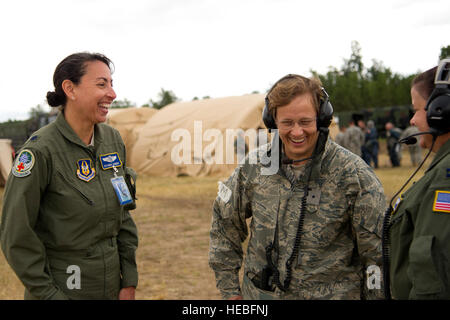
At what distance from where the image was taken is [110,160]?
267cm

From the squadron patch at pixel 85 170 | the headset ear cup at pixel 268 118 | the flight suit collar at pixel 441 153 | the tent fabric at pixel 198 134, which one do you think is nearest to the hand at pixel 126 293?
the squadron patch at pixel 85 170

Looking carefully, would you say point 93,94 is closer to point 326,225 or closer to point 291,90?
point 291,90

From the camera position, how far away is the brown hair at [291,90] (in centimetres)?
223

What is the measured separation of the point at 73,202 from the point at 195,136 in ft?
56.0

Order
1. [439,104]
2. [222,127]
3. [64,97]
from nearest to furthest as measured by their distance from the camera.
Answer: [439,104], [64,97], [222,127]

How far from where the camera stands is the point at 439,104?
68.4 inches

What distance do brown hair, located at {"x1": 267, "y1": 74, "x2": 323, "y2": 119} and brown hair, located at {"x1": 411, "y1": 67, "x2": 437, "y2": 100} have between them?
1.67ft

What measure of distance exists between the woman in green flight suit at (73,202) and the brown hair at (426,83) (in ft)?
5.32

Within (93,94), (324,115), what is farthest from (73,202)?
(324,115)

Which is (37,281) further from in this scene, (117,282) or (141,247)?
(141,247)

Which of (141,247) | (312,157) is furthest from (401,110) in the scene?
(312,157)

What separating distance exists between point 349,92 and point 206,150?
69.9ft

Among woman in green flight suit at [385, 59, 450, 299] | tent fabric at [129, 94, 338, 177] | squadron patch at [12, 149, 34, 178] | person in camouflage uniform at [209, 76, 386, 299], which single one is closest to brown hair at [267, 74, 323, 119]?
person in camouflage uniform at [209, 76, 386, 299]

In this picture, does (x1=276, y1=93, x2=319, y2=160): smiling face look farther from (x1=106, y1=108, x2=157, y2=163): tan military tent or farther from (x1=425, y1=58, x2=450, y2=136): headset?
(x1=106, y1=108, x2=157, y2=163): tan military tent
